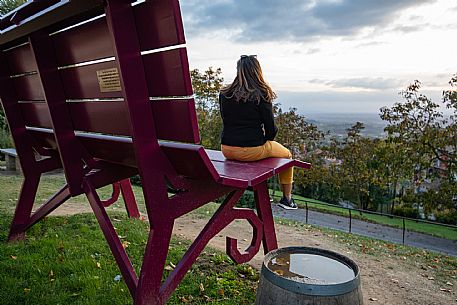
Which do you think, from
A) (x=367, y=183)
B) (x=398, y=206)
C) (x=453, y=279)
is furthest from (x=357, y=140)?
(x=453, y=279)

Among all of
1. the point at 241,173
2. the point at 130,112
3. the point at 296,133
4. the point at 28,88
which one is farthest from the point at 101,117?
the point at 296,133

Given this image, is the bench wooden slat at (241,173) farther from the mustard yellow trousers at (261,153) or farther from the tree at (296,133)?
the tree at (296,133)

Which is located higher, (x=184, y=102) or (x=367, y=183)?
(x=184, y=102)

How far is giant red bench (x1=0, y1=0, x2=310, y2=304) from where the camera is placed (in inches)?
79.5

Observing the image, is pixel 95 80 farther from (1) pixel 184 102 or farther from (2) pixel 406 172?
(2) pixel 406 172

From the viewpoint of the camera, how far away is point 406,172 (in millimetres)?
17344

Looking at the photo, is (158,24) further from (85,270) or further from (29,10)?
(85,270)

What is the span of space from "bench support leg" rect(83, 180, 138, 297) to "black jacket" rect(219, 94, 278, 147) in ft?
4.06

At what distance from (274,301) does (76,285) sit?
72.7 inches

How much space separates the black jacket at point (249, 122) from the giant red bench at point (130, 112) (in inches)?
8.9

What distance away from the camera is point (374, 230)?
61.3ft

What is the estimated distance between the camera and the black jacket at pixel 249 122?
3.54 meters

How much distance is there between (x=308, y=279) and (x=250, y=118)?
68.2 inches

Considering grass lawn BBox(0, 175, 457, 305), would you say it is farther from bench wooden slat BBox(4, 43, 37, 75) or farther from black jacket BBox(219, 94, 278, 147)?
bench wooden slat BBox(4, 43, 37, 75)
